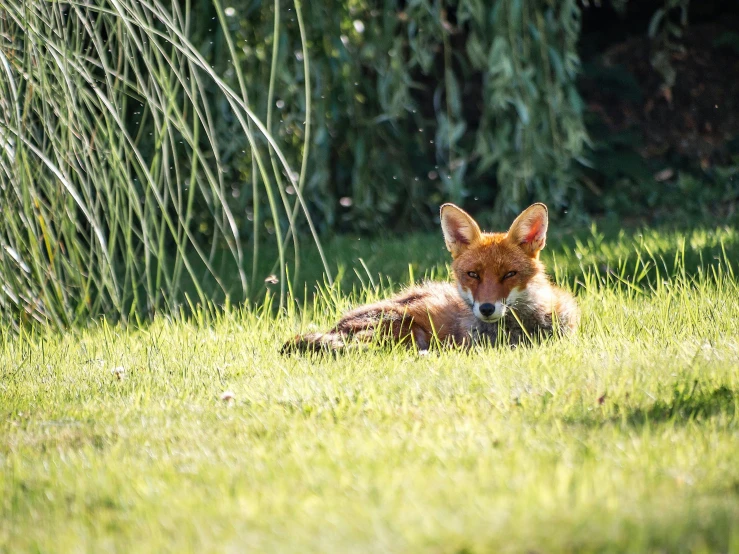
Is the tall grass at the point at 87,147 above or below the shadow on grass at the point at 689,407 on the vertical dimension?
above

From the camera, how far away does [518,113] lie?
7.63 meters

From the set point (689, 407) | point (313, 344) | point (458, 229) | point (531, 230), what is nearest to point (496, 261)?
point (531, 230)

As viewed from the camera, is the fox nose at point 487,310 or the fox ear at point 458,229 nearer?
the fox nose at point 487,310

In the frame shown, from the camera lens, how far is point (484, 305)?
4.45m

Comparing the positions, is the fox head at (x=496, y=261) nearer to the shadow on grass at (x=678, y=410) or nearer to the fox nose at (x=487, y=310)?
the fox nose at (x=487, y=310)

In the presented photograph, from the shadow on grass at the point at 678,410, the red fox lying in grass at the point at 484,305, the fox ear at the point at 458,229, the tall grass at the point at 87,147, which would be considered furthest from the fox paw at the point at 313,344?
the shadow on grass at the point at 678,410

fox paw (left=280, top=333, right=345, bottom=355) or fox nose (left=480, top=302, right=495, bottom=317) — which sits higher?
fox nose (left=480, top=302, right=495, bottom=317)

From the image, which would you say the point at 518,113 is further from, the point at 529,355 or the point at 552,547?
the point at 552,547

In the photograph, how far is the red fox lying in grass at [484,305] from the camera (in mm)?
4527

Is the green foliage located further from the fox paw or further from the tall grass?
the fox paw

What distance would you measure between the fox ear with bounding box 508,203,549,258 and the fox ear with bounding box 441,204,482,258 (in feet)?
0.68

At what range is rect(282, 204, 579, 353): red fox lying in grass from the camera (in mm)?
4527

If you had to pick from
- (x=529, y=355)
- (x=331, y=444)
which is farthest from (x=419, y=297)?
(x=331, y=444)

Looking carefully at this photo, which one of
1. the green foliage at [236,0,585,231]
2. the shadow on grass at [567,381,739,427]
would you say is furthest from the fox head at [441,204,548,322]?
the green foliage at [236,0,585,231]
